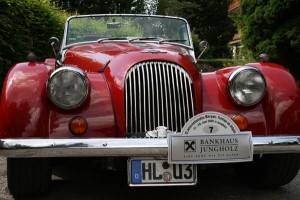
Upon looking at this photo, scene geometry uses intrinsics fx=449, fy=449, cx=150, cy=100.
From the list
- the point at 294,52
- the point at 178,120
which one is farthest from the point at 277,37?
the point at 178,120

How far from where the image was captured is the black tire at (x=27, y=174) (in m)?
3.03

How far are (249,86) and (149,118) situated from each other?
0.74 metres

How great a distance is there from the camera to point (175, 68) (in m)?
3.22

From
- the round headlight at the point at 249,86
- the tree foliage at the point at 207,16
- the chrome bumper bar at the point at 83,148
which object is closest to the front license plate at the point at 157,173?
the chrome bumper bar at the point at 83,148

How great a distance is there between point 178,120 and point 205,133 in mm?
364

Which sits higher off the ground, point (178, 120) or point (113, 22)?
point (113, 22)

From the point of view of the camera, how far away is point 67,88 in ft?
9.67

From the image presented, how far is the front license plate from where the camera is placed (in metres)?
2.84

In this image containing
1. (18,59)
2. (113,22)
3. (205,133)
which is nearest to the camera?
(205,133)

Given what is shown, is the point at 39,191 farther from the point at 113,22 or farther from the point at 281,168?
the point at 113,22

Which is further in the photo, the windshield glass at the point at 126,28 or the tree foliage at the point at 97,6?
the tree foliage at the point at 97,6

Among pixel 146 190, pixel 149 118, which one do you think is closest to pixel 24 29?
pixel 146 190

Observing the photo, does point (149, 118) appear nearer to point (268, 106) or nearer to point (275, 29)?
point (268, 106)

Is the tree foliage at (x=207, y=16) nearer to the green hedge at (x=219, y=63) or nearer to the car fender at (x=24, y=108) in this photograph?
the green hedge at (x=219, y=63)
